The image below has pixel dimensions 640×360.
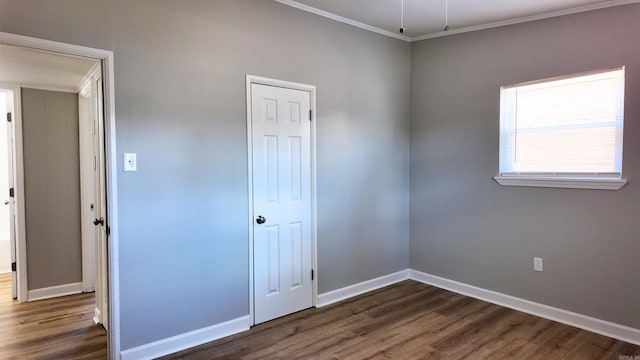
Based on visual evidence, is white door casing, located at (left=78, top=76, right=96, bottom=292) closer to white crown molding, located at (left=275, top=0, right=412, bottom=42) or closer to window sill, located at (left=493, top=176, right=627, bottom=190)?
white crown molding, located at (left=275, top=0, right=412, bottom=42)

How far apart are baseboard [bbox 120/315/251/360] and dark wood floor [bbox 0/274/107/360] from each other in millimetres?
328

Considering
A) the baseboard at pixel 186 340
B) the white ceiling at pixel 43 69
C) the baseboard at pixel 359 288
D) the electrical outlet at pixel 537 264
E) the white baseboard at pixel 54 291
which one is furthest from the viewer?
the white baseboard at pixel 54 291

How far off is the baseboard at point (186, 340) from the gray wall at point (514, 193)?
230cm

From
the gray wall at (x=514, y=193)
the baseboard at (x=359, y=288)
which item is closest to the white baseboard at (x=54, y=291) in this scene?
the baseboard at (x=359, y=288)

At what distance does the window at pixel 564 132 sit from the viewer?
296cm

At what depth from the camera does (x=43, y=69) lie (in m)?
3.25

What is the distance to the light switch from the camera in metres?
2.44

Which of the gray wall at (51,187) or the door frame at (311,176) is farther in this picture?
the gray wall at (51,187)

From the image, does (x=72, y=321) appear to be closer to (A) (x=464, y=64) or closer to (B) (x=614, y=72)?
(A) (x=464, y=64)

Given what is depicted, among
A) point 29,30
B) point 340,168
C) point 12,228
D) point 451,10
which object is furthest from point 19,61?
point 451,10

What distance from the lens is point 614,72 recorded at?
294 cm

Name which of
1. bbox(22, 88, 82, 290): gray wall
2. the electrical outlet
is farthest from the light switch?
the electrical outlet

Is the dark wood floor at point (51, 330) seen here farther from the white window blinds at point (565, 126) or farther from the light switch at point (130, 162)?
the white window blinds at point (565, 126)

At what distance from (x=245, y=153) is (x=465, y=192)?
235 cm
